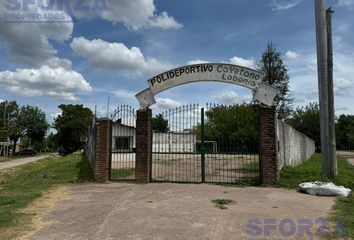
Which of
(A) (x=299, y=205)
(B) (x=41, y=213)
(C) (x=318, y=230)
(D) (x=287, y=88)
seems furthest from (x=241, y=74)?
(D) (x=287, y=88)

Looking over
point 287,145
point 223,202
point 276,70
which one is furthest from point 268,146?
point 276,70

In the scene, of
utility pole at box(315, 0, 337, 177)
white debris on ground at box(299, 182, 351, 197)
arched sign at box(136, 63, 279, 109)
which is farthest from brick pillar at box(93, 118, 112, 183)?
utility pole at box(315, 0, 337, 177)

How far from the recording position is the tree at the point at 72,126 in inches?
2788

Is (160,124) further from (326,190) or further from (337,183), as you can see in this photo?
(337,183)

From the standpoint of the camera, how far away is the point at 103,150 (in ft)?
42.7

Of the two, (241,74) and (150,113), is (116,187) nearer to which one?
(150,113)

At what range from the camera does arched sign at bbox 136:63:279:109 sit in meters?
12.1

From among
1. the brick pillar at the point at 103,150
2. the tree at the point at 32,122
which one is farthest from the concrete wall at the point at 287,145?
the tree at the point at 32,122

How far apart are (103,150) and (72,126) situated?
60.4 metres

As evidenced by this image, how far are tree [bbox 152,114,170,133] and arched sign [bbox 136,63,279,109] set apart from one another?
2.49ft

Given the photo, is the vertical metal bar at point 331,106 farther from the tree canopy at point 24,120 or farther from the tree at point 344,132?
the tree at point 344,132

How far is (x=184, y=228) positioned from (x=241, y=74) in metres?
6.99

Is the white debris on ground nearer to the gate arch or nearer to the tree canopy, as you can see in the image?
the gate arch

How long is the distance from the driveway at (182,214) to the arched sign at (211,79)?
325cm
